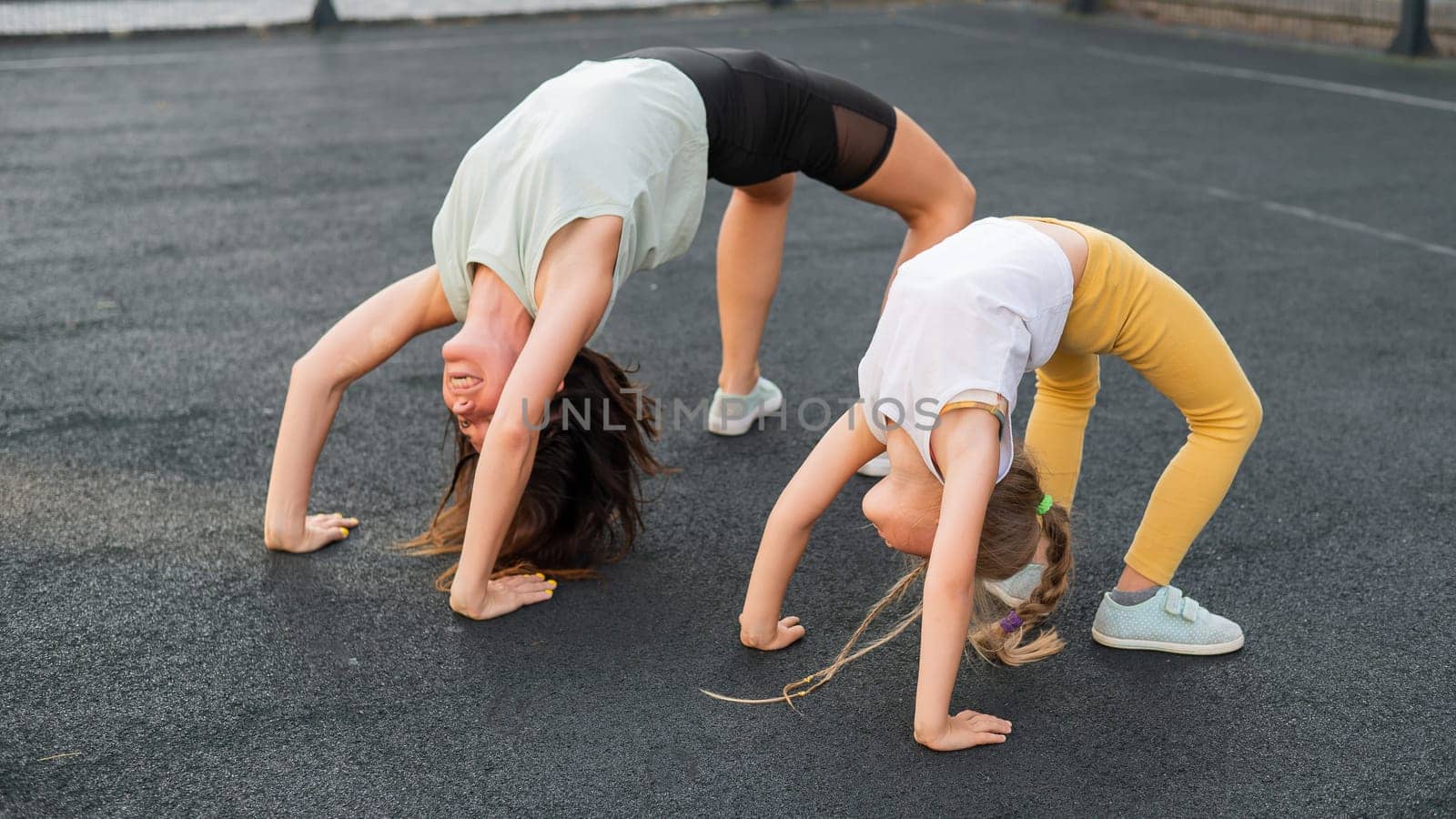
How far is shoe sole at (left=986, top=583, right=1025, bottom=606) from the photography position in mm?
2396

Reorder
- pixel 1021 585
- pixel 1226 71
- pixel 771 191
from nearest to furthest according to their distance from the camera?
pixel 1021 585
pixel 771 191
pixel 1226 71

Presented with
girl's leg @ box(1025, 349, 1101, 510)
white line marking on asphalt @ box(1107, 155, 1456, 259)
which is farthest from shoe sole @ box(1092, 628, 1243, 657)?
white line marking on asphalt @ box(1107, 155, 1456, 259)

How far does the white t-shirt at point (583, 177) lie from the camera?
7.74 ft

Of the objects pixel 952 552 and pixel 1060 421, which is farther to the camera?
Result: pixel 1060 421

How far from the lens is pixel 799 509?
2.19 m

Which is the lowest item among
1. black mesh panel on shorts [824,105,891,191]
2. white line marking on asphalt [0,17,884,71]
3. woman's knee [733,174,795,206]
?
white line marking on asphalt [0,17,884,71]

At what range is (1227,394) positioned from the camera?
2215 millimetres

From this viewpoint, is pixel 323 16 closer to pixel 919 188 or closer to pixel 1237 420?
pixel 919 188

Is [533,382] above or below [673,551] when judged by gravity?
above

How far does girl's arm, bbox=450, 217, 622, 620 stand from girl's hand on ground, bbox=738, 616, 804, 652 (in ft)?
1.49

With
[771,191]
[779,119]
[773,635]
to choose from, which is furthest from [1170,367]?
[771,191]

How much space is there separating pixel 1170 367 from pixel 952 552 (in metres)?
0.57

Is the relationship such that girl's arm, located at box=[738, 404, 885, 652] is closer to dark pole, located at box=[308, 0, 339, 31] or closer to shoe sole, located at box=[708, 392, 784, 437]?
shoe sole, located at box=[708, 392, 784, 437]

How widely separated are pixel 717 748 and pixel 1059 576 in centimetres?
65
